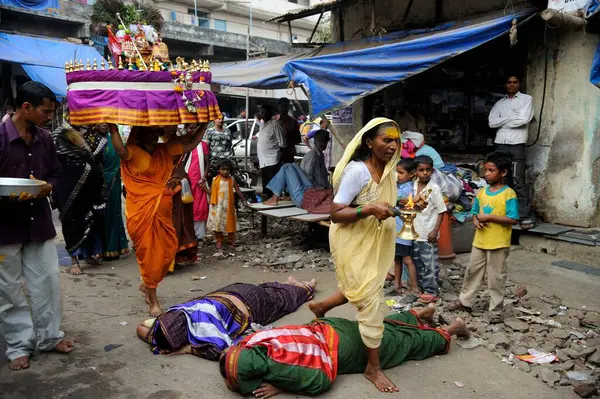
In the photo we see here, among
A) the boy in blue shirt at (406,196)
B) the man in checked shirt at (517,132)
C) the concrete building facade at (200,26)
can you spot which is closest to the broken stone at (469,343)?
the boy in blue shirt at (406,196)

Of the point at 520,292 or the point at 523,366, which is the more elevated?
the point at 520,292

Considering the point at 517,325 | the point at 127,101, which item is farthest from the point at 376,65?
the point at 517,325

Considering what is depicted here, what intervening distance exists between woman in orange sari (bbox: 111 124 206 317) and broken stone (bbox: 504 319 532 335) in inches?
121

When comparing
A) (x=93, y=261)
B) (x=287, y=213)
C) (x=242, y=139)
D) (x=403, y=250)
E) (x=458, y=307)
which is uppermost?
(x=242, y=139)

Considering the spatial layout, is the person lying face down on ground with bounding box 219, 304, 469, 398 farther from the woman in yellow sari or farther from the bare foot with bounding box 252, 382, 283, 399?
the woman in yellow sari

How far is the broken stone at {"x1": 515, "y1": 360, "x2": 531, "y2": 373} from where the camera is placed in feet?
12.3

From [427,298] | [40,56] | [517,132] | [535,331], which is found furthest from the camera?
[40,56]

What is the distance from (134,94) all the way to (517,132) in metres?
5.08

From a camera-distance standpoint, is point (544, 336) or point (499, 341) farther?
point (544, 336)

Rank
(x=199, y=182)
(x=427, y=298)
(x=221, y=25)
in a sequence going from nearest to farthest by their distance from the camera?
(x=427, y=298) → (x=199, y=182) → (x=221, y=25)

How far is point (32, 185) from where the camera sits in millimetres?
3291

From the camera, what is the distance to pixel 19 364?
3.57 metres

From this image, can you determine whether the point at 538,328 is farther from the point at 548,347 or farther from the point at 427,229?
the point at 427,229

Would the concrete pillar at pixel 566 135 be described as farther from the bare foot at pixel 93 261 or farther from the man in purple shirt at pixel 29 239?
the man in purple shirt at pixel 29 239
